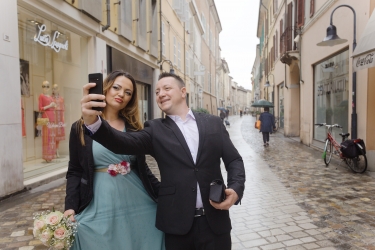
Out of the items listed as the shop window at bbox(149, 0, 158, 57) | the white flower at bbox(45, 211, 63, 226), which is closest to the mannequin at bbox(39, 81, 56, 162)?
the white flower at bbox(45, 211, 63, 226)

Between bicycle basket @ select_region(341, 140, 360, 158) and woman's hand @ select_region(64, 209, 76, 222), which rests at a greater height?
woman's hand @ select_region(64, 209, 76, 222)

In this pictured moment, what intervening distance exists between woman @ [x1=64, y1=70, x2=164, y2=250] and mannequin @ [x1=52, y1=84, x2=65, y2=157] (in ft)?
21.7

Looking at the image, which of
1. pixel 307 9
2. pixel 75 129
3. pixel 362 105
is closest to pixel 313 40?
pixel 307 9

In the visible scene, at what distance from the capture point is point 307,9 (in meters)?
14.0

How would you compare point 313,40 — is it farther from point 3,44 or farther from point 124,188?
point 124,188

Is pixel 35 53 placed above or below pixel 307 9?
below

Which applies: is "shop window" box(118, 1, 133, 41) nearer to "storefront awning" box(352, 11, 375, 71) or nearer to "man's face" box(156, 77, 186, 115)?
"storefront awning" box(352, 11, 375, 71)

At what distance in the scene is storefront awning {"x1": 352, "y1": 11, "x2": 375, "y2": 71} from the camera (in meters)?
6.67

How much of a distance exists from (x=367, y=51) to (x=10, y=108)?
7.00 meters

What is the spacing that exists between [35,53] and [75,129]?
623 centimetres

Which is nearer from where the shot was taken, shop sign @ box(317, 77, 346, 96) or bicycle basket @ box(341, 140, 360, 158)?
bicycle basket @ box(341, 140, 360, 158)

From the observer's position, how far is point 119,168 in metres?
2.10

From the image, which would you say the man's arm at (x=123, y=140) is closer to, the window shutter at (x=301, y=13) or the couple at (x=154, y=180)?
the couple at (x=154, y=180)

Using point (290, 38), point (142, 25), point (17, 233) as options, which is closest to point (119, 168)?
point (17, 233)
